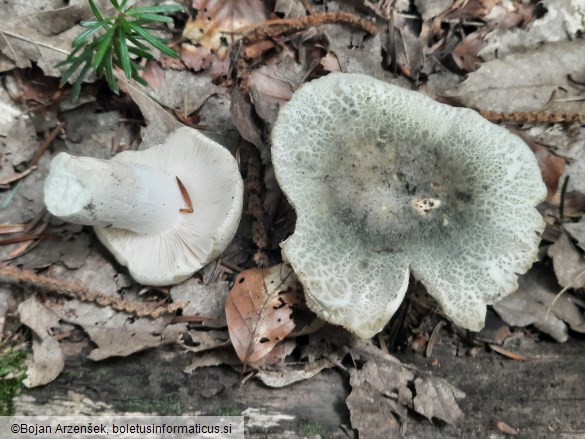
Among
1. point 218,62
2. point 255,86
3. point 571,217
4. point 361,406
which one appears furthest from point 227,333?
point 571,217

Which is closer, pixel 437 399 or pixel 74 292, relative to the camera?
pixel 437 399

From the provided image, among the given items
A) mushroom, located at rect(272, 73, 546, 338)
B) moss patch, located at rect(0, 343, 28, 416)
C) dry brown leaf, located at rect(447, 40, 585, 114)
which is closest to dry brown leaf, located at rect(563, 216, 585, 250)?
mushroom, located at rect(272, 73, 546, 338)

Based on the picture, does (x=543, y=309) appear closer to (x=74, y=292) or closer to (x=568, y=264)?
(x=568, y=264)

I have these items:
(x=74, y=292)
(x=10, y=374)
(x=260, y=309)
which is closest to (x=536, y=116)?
(x=260, y=309)

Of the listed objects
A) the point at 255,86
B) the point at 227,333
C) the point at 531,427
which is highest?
the point at 255,86

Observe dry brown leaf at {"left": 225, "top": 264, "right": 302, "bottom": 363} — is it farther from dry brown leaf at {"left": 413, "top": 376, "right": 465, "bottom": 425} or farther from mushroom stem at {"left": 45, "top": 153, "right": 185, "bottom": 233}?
dry brown leaf at {"left": 413, "top": 376, "right": 465, "bottom": 425}

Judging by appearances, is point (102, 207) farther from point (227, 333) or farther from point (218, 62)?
point (218, 62)

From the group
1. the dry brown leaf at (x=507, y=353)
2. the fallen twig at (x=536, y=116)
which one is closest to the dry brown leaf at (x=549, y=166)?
the fallen twig at (x=536, y=116)
